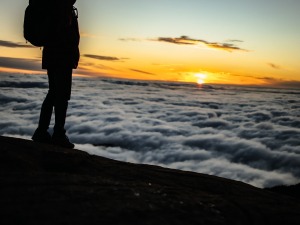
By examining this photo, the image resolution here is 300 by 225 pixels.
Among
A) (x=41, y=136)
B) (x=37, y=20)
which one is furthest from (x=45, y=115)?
(x=37, y=20)

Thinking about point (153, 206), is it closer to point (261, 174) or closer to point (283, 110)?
point (261, 174)

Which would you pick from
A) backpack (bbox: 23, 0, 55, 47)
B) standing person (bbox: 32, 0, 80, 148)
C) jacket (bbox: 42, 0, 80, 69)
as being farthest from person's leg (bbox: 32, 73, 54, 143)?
backpack (bbox: 23, 0, 55, 47)

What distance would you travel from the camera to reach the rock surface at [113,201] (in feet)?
5.15

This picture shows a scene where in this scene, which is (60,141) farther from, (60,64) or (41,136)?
(60,64)

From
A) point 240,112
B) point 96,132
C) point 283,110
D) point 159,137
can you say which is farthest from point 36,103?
point 283,110

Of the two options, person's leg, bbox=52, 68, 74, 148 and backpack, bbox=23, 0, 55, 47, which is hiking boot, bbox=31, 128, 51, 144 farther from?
backpack, bbox=23, 0, 55, 47

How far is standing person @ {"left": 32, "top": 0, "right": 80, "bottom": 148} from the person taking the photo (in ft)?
12.6

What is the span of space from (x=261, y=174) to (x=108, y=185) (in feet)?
221

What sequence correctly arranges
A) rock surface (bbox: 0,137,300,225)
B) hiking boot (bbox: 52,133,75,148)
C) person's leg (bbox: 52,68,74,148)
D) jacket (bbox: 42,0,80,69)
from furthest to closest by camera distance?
hiking boot (bbox: 52,133,75,148) → person's leg (bbox: 52,68,74,148) → jacket (bbox: 42,0,80,69) → rock surface (bbox: 0,137,300,225)

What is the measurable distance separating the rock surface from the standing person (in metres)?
1.20

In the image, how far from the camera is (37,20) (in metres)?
3.56

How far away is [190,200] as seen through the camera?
2.04 metres

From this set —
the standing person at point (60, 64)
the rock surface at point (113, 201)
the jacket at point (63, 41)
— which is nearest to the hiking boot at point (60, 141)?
the standing person at point (60, 64)

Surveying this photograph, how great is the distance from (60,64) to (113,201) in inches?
101
